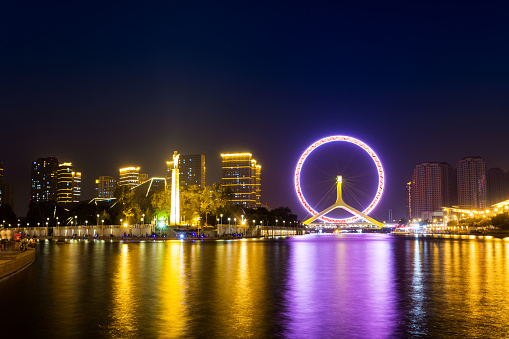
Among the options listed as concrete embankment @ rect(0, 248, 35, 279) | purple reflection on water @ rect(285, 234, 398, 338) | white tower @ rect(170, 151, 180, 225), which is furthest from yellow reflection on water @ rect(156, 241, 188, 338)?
white tower @ rect(170, 151, 180, 225)

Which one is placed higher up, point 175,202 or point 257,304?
point 175,202

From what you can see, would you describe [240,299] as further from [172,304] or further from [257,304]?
[172,304]

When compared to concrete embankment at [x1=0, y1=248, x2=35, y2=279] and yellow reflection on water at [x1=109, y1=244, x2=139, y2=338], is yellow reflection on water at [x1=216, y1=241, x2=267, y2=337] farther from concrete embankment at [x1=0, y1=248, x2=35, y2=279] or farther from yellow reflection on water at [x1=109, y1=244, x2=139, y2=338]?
concrete embankment at [x1=0, y1=248, x2=35, y2=279]

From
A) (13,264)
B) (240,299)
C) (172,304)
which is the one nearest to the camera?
(172,304)

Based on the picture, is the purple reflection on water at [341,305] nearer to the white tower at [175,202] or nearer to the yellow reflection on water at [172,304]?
the yellow reflection on water at [172,304]

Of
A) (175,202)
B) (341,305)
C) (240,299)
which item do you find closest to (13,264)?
(240,299)

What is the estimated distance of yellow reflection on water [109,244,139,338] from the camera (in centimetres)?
1337

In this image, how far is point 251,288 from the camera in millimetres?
21672

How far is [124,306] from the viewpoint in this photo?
671 inches

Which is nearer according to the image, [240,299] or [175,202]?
[240,299]

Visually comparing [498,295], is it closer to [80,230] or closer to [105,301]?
[105,301]


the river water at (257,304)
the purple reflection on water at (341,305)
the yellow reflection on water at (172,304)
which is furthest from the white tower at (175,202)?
the purple reflection on water at (341,305)

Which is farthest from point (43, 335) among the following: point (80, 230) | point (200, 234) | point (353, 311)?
point (80, 230)

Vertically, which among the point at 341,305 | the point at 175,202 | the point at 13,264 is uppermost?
the point at 175,202
